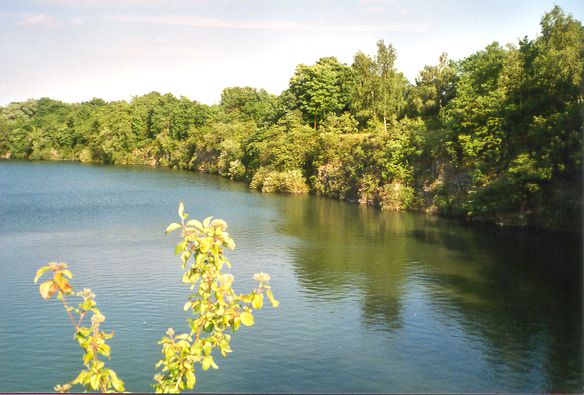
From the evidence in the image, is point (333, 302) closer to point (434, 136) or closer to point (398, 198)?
point (398, 198)

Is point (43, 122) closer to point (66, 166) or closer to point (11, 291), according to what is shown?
point (66, 166)

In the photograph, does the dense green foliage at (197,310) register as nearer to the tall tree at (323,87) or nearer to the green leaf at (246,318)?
the green leaf at (246,318)

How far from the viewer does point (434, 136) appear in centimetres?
6097

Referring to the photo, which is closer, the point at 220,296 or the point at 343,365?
the point at 220,296

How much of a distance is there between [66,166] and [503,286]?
348 feet

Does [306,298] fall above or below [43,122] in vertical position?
below

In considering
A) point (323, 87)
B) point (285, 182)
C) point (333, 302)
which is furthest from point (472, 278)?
point (323, 87)

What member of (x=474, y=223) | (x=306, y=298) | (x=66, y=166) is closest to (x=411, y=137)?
(x=474, y=223)

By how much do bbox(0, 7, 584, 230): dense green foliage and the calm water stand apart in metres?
4.42

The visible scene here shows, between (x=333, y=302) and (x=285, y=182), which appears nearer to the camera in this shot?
(x=333, y=302)

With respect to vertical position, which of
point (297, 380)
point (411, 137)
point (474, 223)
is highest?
point (411, 137)

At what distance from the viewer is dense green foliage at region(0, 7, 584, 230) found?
4712cm

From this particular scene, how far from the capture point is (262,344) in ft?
82.3

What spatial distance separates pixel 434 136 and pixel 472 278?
28267mm
